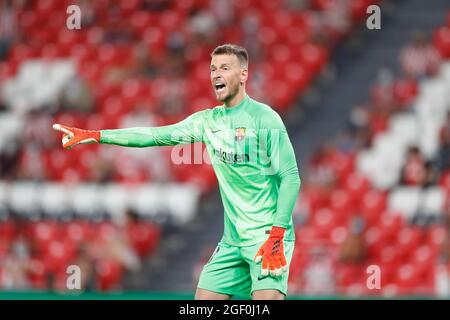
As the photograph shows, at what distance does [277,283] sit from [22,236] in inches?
393

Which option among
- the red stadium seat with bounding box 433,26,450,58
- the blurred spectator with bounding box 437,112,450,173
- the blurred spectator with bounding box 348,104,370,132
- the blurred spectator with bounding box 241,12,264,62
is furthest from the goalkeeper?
the blurred spectator with bounding box 241,12,264,62

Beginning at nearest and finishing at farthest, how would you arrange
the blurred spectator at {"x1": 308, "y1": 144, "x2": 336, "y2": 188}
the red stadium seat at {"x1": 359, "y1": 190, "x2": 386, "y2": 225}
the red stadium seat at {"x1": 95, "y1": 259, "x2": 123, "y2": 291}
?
the red stadium seat at {"x1": 359, "y1": 190, "x2": 386, "y2": 225}, the red stadium seat at {"x1": 95, "y1": 259, "x2": 123, "y2": 291}, the blurred spectator at {"x1": 308, "y1": 144, "x2": 336, "y2": 188}

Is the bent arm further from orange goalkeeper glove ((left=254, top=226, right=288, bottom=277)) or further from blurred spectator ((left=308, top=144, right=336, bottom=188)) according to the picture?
blurred spectator ((left=308, top=144, right=336, bottom=188))

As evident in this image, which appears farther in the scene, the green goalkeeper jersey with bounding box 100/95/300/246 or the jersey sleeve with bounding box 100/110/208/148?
the jersey sleeve with bounding box 100/110/208/148

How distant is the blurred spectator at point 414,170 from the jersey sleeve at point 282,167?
860 centimetres

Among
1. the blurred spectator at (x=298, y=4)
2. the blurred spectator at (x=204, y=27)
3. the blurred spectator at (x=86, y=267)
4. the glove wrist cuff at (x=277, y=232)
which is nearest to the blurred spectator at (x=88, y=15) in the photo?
the blurred spectator at (x=204, y=27)

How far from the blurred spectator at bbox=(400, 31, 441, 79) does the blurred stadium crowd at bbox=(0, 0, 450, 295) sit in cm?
2

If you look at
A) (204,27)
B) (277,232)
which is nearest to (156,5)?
(204,27)

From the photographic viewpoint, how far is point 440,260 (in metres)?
14.1

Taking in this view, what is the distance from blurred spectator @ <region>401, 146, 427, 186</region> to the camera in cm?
1484

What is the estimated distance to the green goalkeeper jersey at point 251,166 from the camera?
643 centimetres

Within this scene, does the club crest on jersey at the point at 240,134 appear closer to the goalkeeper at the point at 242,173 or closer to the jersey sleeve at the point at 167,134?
the goalkeeper at the point at 242,173
